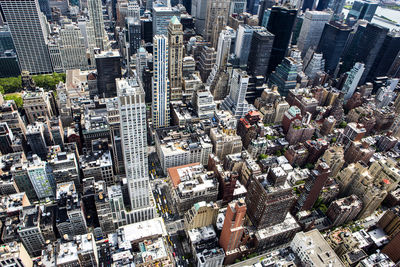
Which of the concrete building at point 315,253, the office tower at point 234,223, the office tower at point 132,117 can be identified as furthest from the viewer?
the concrete building at point 315,253

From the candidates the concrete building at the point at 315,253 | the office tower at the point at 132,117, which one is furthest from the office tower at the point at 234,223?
the office tower at the point at 132,117

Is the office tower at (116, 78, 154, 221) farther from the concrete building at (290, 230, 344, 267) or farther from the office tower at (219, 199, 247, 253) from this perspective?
the concrete building at (290, 230, 344, 267)

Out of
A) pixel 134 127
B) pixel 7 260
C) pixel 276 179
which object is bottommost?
pixel 7 260

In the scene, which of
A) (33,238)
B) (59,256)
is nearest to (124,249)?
(59,256)

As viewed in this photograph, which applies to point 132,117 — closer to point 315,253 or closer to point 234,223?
point 234,223

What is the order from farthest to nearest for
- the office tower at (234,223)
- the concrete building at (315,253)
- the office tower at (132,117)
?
the concrete building at (315,253) → the office tower at (234,223) → the office tower at (132,117)

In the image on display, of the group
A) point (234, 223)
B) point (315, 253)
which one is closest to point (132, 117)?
point (234, 223)

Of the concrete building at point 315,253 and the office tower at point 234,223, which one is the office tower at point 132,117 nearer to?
the office tower at point 234,223

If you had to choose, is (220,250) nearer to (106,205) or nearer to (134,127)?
(106,205)

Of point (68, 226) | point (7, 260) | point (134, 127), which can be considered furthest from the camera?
point (68, 226)
